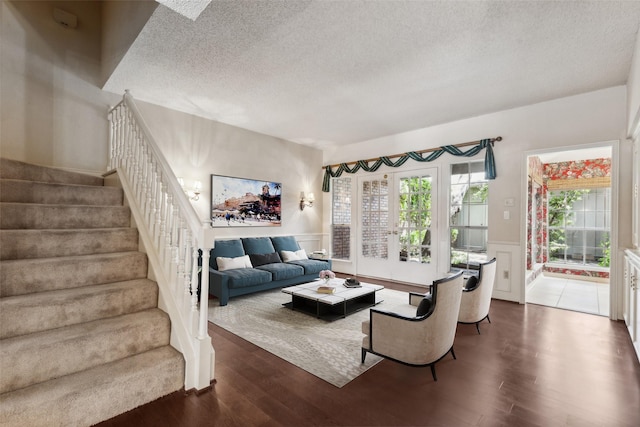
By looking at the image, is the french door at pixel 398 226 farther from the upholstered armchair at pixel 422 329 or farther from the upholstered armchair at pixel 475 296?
the upholstered armchair at pixel 422 329

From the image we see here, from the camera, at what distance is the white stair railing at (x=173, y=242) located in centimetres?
212

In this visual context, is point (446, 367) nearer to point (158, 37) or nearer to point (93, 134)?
point (158, 37)

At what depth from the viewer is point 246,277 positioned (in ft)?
14.4

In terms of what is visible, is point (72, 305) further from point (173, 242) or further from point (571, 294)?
point (571, 294)

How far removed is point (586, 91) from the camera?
13.4ft

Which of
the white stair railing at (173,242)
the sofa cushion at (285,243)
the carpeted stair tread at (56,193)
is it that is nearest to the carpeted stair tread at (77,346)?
the white stair railing at (173,242)

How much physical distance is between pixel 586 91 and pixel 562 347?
3306 millimetres

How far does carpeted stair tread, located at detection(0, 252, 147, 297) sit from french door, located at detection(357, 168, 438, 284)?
460cm

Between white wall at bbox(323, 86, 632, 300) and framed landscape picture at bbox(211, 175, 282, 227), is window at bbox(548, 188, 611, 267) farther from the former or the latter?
framed landscape picture at bbox(211, 175, 282, 227)

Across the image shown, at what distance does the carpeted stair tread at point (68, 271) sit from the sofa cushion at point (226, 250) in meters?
2.30

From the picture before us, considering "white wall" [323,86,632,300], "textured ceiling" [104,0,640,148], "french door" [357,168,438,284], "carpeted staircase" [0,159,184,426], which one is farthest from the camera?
"french door" [357,168,438,284]

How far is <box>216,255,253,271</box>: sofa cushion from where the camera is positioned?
468 centimetres

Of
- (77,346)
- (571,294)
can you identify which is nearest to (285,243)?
(77,346)

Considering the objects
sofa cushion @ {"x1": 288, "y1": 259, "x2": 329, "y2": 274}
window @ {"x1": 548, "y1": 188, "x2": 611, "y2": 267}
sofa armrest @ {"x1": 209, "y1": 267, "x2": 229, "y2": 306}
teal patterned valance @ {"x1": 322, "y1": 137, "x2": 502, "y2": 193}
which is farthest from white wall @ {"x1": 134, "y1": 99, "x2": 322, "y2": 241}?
window @ {"x1": 548, "y1": 188, "x2": 611, "y2": 267}
